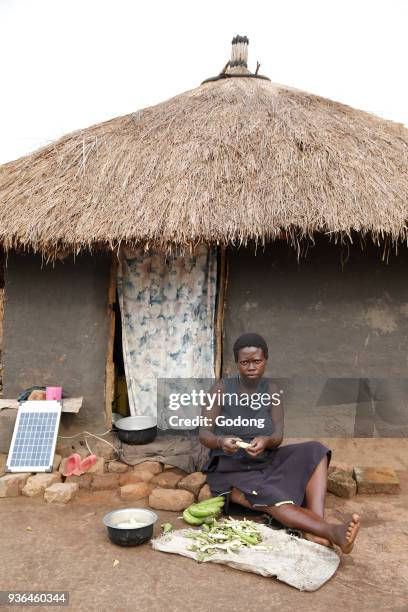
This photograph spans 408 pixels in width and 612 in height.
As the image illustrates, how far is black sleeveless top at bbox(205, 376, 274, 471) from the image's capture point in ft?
11.9

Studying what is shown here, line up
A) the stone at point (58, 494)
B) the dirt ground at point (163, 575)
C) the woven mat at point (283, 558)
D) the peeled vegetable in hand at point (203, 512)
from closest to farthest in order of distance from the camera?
the dirt ground at point (163, 575), the woven mat at point (283, 558), the peeled vegetable in hand at point (203, 512), the stone at point (58, 494)

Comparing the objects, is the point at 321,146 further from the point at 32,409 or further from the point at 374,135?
the point at 32,409

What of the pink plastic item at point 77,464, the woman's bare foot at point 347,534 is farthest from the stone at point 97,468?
the woman's bare foot at point 347,534

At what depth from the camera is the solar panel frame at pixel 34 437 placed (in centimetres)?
429

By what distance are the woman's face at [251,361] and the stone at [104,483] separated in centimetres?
145

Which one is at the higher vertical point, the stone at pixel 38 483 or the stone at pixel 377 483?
the stone at pixel 377 483

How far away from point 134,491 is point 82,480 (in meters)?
0.48

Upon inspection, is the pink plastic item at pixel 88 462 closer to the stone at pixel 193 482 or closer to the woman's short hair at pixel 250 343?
the stone at pixel 193 482

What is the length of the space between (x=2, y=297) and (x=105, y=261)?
1.14 metres

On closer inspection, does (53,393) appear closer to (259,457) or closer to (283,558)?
(259,457)

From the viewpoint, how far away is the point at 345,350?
4.80 metres

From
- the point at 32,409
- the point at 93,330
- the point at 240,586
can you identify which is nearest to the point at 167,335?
the point at 93,330

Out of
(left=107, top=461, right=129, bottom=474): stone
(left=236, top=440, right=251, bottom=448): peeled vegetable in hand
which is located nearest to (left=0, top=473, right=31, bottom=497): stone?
(left=107, top=461, right=129, bottom=474): stone

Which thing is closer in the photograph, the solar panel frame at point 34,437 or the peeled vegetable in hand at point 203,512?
the peeled vegetable in hand at point 203,512
